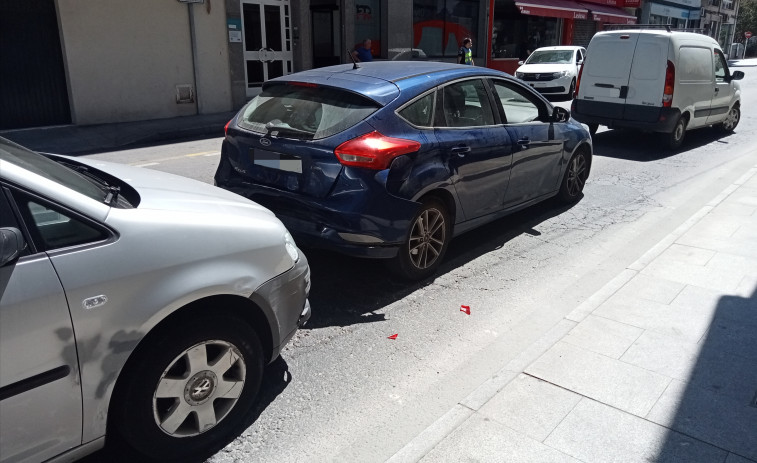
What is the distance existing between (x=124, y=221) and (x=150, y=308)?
375 mm

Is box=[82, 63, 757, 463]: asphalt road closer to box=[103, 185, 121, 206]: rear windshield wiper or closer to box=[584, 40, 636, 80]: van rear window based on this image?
box=[103, 185, 121, 206]: rear windshield wiper

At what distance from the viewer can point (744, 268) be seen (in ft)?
17.3

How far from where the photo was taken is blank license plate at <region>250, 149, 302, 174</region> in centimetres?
440

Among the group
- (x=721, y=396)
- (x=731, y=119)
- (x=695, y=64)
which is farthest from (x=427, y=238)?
(x=731, y=119)

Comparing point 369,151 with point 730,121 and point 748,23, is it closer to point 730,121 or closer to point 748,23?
point 730,121

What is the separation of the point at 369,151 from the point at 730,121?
12.3 m

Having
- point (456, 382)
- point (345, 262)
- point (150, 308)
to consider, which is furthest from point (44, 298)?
point (345, 262)

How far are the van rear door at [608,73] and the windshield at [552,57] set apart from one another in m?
8.84

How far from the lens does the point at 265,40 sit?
16.7 metres

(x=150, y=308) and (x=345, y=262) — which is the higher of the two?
(x=150, y=308)

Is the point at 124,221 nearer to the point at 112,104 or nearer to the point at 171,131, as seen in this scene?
the point at 171,131

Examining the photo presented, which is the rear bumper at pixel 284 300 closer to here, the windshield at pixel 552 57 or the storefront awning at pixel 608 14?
the windshield at pixel 552 57

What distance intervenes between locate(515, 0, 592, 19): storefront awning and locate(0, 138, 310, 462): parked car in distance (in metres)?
24.2

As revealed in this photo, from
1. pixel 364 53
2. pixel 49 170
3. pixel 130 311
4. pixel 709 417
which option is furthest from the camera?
pixel 364 53
